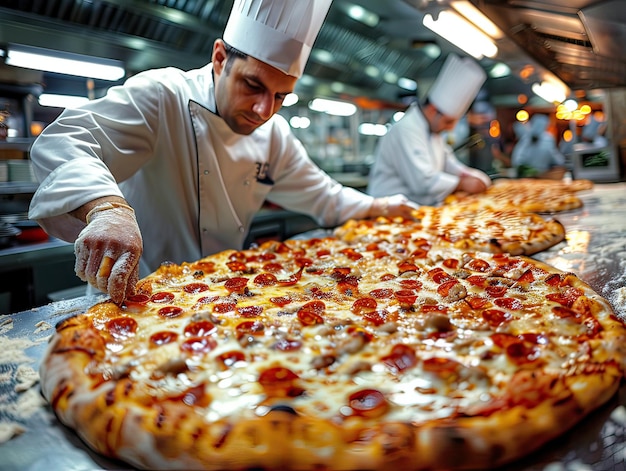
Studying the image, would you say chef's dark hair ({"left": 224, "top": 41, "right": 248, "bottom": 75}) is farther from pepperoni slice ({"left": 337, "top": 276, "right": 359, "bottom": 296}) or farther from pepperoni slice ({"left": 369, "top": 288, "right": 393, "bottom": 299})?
pepperoni slice ({"left": 369, "top": 288, "right": 393, "bottom": 299})

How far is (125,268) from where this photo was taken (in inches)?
58.6

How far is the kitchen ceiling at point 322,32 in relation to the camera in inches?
126

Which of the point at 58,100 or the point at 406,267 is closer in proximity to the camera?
the point at 406,267

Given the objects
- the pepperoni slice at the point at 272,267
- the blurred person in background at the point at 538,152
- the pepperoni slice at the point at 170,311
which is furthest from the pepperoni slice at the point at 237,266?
the blurred person in background at the point at 538,152

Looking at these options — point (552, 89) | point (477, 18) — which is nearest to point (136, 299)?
point (477, 18)

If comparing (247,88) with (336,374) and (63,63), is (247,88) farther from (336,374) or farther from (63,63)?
(63,63)

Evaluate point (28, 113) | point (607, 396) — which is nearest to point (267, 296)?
point (607, 396)

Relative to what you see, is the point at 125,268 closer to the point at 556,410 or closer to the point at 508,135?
the point at 556,410

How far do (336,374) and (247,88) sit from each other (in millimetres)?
1565

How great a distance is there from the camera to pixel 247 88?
2.30 meters

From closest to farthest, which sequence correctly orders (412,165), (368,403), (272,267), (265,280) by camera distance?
(368,403) → (265,280) → (272,267) → (412,165)

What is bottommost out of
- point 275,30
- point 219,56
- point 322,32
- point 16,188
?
point 16,188

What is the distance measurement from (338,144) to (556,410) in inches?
351

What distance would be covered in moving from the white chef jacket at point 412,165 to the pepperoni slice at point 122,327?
12.5ft
